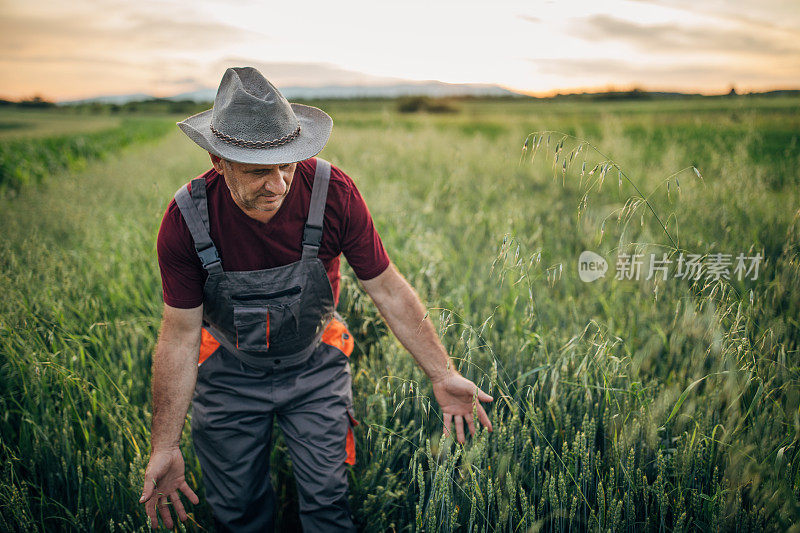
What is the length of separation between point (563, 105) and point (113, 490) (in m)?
45.2

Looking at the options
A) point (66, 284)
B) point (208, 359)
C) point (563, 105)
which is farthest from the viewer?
point (563, 105)

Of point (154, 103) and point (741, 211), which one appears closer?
point (741, 211)

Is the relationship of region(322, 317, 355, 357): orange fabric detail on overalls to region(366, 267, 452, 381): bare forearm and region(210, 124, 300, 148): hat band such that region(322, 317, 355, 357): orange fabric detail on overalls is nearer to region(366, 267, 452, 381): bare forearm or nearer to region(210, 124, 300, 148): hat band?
region(366, 267, 452, 381): bare forearm

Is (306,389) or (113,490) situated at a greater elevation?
(306,389)

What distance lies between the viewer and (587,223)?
379 cm

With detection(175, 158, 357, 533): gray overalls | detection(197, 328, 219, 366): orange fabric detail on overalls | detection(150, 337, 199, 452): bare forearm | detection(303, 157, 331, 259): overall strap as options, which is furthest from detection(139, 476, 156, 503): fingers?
detection(303, 157, 331, 259): overall strap

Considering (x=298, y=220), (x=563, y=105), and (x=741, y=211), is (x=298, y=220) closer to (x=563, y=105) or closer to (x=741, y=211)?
(x=741, y=211)

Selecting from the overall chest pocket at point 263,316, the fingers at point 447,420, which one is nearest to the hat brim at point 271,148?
the overall chest pocket at point 263,316

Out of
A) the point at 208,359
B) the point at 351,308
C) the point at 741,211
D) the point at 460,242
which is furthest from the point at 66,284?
the point at 741,211

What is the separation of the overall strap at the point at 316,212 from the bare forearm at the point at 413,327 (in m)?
0.33

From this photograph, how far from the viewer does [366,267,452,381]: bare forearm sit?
1.69 m

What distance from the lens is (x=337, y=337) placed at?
1.98 m

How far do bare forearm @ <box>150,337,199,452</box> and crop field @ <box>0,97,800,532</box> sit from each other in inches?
5.8

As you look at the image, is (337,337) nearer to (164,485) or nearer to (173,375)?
(173,375)
